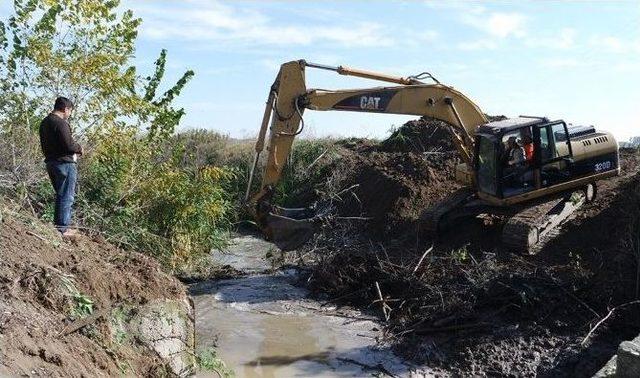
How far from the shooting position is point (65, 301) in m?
5.24

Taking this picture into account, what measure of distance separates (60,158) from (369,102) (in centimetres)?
541

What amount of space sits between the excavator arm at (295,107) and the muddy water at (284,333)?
1.13 meters

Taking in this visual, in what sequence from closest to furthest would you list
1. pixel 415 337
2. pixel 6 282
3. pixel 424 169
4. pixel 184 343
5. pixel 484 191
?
pixel 6 282 → pixel 184 343 → pixel 415 337 → pixel 484 191 → pixel 424 169

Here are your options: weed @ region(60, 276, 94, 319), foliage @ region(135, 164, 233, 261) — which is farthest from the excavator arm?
weed @ region(60, 276, 94, 319)

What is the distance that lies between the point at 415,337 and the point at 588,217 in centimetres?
478

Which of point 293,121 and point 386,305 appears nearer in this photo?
point 386,305

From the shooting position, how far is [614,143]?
477 inches

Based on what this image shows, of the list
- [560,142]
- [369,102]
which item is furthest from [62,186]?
[560,142]

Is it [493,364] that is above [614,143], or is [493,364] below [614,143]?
below

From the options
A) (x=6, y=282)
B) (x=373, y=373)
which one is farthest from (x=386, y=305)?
(x=6, y=282)

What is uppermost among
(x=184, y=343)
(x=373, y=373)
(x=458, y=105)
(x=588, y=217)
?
(x=458, y=105)

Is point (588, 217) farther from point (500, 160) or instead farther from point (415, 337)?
point (415, 337)

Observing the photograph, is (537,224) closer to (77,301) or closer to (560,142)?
(560,142)

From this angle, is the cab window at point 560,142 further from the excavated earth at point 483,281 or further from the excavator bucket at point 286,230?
the excavator bucket at point 286,230
